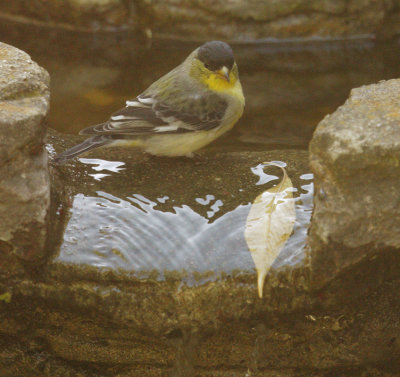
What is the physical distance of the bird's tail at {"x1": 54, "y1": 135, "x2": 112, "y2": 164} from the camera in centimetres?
345

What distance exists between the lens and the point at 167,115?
3.84 m

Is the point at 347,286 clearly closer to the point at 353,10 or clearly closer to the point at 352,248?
the point at 352,248

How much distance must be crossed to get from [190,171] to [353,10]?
11.5 feet

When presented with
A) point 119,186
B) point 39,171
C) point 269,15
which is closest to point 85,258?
point 39,171

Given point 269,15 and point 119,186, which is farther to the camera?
point 269,15

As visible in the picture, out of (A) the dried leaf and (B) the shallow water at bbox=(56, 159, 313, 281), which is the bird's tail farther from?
(A) the dried leaf

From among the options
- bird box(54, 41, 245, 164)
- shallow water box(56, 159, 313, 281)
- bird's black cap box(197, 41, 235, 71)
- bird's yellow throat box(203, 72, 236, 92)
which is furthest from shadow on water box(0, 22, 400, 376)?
bird's black cap box(197, 41, 235, 71)

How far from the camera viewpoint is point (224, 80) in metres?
4.10

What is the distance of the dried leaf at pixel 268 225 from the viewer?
2.79 m

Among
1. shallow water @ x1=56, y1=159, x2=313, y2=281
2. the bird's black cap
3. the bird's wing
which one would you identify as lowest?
shallow water @ x1=56, y1=159, x2=313, y2=281

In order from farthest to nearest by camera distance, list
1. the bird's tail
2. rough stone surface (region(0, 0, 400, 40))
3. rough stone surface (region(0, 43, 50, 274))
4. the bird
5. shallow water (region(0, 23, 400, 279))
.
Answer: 1. rough stone surface (region(0, 0, 400, 40))
2. the bird
3. the bird's tail
4. shallow water (region(0, 23, 400, 279))
5. rough stone surface (region(0, 43, 50, 274))

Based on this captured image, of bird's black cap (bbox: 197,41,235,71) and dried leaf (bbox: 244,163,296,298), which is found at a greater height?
bird's black cap (bbox: 197,41,235,71)

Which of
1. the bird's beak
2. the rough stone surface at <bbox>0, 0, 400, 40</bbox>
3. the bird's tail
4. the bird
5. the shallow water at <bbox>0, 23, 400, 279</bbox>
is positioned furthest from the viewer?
the rough stone surface at <bbox>0, 0, 400, 40</bbox>

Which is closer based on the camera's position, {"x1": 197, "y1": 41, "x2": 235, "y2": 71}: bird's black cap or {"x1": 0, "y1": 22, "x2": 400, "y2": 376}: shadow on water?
{"x1": 0, "y1": 22, "x2": 400, "y2": 376}: shadow on water
